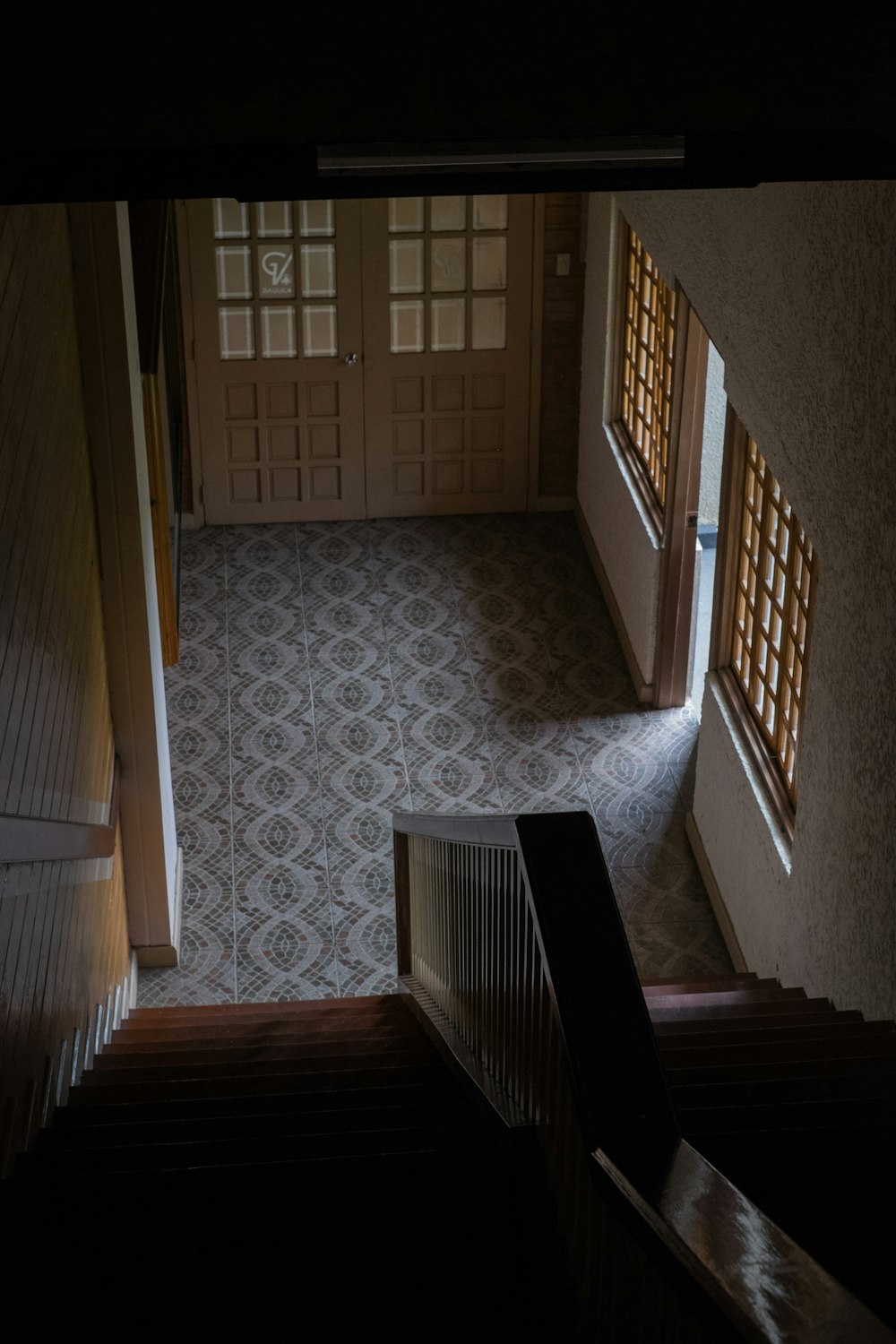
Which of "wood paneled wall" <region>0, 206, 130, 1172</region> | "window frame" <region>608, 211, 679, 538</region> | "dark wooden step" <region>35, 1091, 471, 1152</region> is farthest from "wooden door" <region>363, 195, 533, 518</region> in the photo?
"dark wooden step" <region>35, 1091, 471, 1152</region>

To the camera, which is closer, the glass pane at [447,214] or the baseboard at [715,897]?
the baseboard at [715,897]

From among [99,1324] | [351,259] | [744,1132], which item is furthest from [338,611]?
[99,1324]

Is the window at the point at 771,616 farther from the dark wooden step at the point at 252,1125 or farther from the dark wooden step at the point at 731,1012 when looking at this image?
the dark wooden step at the point at 252,1125

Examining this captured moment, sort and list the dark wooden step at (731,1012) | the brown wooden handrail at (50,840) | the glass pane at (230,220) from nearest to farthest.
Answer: the brown wooden handrail at (50,840) → the dark wooden step at (731,1012) → the glass pane at (230,220)

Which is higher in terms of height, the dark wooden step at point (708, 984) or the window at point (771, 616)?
the window at point (771, 616)

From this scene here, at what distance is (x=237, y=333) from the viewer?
368 inches

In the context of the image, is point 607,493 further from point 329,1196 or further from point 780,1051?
point 329,1196

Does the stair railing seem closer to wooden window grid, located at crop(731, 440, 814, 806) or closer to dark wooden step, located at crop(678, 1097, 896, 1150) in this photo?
dark wooden step, located at crop(678, 1097, 896, 1150)

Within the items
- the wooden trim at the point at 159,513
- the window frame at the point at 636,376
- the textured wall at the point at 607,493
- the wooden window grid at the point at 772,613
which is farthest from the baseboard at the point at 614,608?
the wooden trim at the point at 159,513

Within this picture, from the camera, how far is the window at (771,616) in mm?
5527

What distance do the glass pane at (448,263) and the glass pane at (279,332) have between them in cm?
92

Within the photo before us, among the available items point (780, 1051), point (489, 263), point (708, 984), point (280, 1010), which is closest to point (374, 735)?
point (280, 1010)

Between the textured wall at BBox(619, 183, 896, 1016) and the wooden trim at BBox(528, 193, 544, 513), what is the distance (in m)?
3.30

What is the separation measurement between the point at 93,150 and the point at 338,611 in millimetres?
6191
